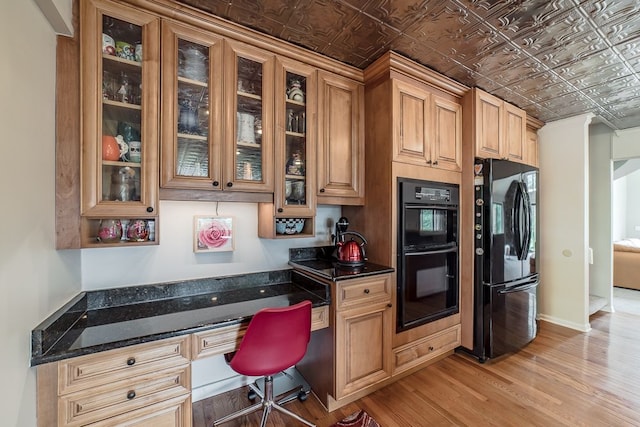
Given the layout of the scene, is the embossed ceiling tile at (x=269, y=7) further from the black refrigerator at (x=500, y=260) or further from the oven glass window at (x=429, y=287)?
the black refrigerator at (x=500, y=260)

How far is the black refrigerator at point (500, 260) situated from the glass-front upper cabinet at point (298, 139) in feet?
5.29

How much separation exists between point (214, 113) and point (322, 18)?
886mm

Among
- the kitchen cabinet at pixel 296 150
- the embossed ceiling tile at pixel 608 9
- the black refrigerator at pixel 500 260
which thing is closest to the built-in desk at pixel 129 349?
the kitchen cabinet at pixel 296 150

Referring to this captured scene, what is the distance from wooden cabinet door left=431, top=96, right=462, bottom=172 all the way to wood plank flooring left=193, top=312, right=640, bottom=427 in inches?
71.8

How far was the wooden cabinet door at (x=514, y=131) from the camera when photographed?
2869 millimetres

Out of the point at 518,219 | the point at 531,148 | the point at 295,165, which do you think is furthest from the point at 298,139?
the point at 531,148

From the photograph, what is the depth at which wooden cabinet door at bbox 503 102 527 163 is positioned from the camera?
9.41 feet

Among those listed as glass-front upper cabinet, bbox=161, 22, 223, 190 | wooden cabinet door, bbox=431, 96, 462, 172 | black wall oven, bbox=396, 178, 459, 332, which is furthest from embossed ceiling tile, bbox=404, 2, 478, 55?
glass-front upper cabinet, bbox=161, 22, 223, 190

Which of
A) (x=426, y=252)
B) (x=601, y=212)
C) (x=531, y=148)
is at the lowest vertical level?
(x=426, y=252)

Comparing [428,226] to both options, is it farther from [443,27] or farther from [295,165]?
[443,27]

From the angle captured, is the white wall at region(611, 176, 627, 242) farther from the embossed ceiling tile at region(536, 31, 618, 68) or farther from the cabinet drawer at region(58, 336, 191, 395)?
the cabinet drawer at region(58, 336, 191, 395)

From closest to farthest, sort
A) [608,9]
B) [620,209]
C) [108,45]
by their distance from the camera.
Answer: [108,45] → [608,9] → [620,209]

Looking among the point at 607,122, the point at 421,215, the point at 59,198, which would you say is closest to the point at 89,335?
the point at 59,198

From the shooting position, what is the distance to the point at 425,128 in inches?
91.1
